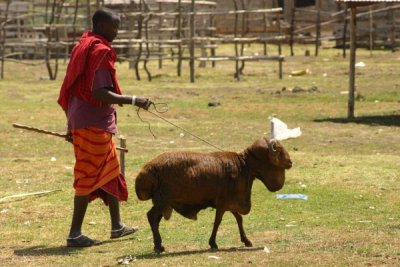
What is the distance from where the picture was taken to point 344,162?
12.6 meters

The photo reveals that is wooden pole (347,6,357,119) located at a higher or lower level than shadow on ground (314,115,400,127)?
higher

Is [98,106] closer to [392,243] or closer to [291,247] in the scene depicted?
[291,247]

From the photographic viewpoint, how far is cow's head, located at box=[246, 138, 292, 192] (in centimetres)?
771

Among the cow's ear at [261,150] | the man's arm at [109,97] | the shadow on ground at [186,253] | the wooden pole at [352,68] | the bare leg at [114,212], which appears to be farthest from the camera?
the wooden pole at [352,68]

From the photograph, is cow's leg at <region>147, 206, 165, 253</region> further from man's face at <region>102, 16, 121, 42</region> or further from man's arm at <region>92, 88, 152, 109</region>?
man's face at <region>102, 16, 121, 42</region>

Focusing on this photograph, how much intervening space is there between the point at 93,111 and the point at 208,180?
1.09 m

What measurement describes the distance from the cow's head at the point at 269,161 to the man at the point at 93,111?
3.64 ft

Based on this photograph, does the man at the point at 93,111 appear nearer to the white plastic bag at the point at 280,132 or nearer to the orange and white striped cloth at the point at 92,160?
the orange and white striped cloth at the point at 92,160

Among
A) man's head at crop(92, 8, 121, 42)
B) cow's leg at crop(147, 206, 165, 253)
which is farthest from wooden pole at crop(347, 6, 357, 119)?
cow's leg at crop(147, 206, 165, 253)

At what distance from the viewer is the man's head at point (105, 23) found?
7957 millimetres

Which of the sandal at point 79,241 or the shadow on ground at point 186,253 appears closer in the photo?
the shadow on ground at point 186,253

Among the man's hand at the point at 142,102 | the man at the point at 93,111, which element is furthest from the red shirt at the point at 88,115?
the man's hand at the point at 142,102

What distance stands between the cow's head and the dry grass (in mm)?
488

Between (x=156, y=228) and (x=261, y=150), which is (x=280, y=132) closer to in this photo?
(x=261, y=150)
